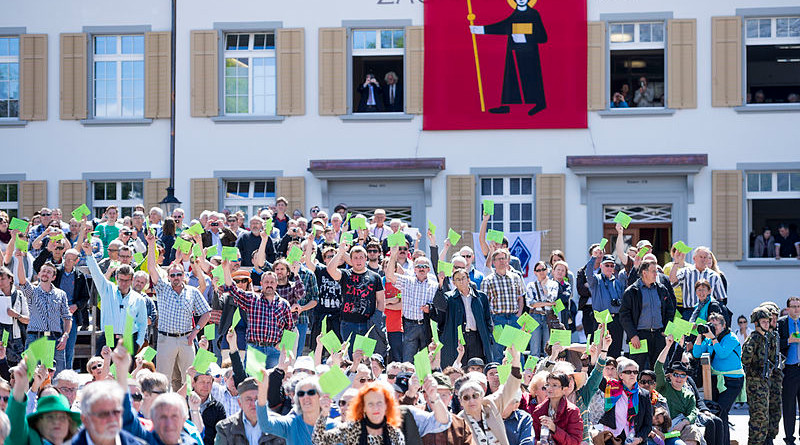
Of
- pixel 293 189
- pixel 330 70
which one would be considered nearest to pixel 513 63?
pixel 330 70

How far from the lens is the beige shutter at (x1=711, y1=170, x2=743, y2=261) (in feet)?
69.5

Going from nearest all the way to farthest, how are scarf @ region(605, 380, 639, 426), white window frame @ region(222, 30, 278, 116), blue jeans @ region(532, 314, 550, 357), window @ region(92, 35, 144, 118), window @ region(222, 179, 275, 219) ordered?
scarf @ region(605, 380, 639, 426), blue jeans @ region(532, 314, 550, 357), window @ region(222, 179, 275, 219), white window frame @ region(222, 30, 278, 116), window @ region(92, 35, 144, 118)

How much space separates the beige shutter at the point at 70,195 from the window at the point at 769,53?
12.4m

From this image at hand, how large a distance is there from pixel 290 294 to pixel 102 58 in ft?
38.4

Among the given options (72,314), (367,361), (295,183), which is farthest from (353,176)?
(367,361)

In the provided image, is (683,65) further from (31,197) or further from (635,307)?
(31,197)

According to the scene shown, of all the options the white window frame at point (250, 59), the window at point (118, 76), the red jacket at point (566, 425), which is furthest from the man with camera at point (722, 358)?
the window at point (118, 76)

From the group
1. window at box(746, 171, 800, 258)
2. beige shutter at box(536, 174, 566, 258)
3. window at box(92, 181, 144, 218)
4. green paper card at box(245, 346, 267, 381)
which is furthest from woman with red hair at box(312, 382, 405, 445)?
window at box(92, 181, 144, 218)

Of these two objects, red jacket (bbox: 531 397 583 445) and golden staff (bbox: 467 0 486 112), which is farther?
golden staff (bbox: 467 0 486 112)

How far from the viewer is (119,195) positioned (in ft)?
73.2

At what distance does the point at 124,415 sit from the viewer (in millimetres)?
6543

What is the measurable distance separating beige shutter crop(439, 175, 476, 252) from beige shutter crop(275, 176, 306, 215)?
2650 mm

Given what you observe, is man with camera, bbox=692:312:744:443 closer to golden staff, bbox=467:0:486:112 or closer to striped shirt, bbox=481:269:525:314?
striped shirt, bbox=481:269:525:314

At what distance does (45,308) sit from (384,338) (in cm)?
376
